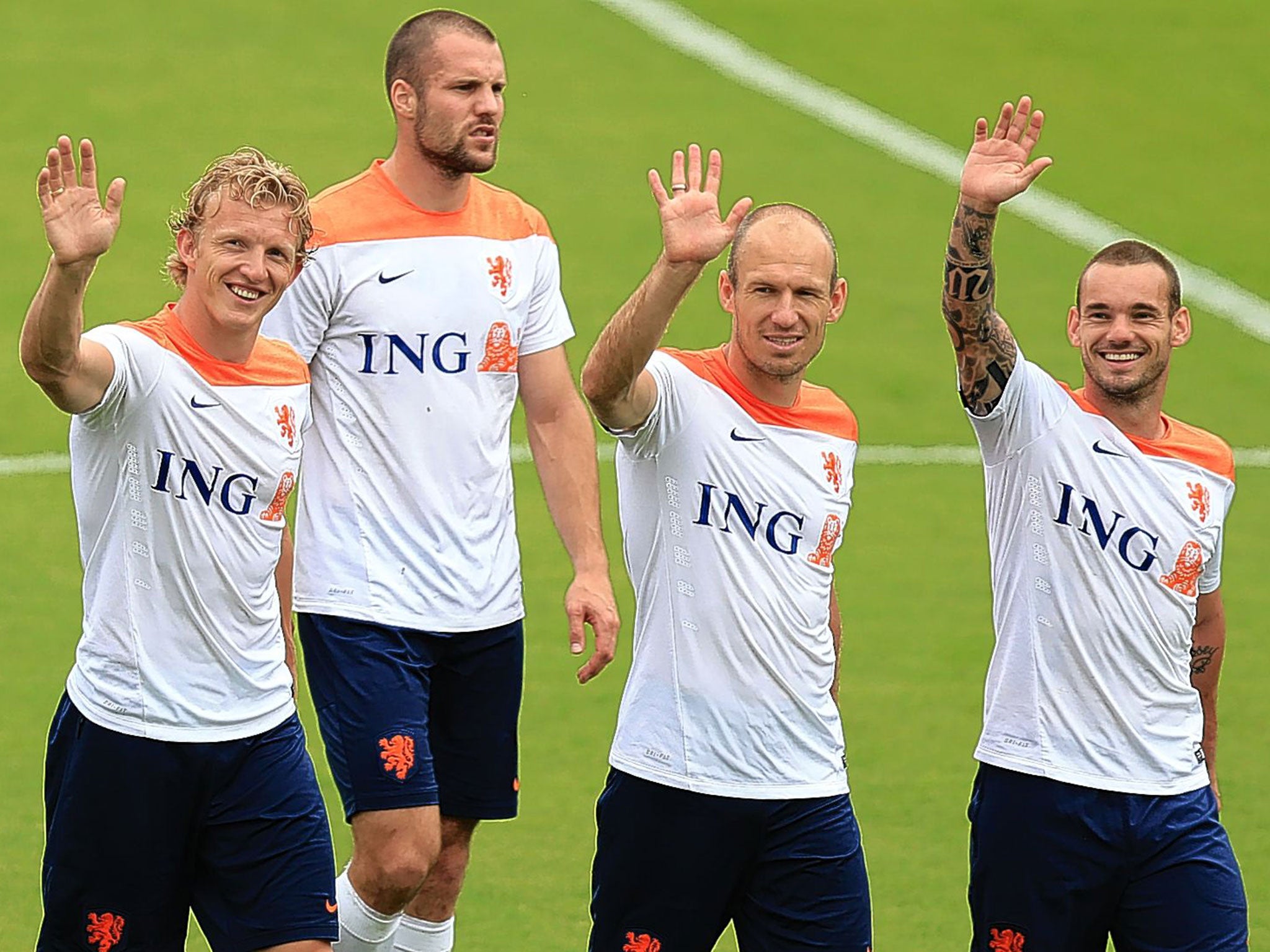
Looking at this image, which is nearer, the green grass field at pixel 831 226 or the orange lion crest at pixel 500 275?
the orange lion crest at pixel 500 275

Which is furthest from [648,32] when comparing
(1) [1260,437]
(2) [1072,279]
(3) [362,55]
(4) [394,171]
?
(4) [394,171]

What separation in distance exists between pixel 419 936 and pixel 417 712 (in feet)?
2.83

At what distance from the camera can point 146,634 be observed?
5.64 m

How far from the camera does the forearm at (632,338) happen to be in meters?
5.38

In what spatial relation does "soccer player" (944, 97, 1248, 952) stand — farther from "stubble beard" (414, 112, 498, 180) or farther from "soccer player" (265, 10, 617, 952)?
"stubble beard" (414, 112, 498, 180)

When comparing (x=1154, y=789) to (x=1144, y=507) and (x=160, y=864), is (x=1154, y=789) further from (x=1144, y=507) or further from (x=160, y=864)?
(x=160, y=864)

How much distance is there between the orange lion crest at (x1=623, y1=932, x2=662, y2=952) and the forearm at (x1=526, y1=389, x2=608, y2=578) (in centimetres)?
143

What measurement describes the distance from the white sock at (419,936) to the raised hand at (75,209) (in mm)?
2584

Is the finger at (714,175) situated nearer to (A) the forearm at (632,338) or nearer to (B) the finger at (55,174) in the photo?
(A) the forearm at (632,338)

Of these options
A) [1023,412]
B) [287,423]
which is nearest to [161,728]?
[287,423]

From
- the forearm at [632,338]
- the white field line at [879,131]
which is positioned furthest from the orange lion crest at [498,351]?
the white field line at [879,131]

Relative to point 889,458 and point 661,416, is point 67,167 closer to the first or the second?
point 661,416

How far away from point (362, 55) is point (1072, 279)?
23.1 ft

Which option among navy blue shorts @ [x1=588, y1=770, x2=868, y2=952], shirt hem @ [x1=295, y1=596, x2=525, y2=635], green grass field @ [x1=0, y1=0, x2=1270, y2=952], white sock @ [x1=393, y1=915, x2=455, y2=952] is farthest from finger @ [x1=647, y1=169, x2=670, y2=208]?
green grass field @ [x1=0, y1=0, x2=1270, y2=952]
